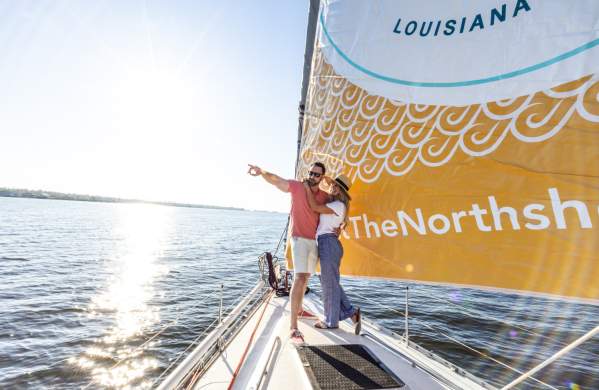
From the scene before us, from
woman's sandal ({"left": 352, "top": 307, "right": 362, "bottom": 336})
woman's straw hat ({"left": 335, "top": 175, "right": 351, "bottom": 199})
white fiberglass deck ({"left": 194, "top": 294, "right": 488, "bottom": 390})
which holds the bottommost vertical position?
white fiberglass deck ({"left": 194, "top": 294, "right": 488, "bottom": 390})

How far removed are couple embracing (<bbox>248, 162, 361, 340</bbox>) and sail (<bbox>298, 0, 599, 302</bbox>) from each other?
26 centimetres

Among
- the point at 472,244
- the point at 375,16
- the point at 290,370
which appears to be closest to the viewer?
the point at 472,244

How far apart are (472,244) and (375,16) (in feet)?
6.26

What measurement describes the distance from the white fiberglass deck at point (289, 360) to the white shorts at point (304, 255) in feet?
2.01

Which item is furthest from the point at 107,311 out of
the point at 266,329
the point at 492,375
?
the point at 492,375

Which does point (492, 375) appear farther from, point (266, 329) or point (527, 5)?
point (527, 5)

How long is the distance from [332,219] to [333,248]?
287mm

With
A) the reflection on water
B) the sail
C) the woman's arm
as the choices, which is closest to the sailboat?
the sail

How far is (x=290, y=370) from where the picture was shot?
7.23 feet

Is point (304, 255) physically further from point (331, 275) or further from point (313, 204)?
point (313, 204)

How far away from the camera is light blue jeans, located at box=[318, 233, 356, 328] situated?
2896mm

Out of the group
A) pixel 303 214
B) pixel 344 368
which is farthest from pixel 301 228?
pixel 344 368

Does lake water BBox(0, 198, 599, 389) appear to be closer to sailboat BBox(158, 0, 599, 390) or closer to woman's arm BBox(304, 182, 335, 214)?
sailboat BBox(158, 0, 599, 390)

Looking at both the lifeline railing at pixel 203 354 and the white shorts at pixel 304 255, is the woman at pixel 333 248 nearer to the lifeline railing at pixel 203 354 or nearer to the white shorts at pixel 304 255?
the white shorts at pixel 304 255
